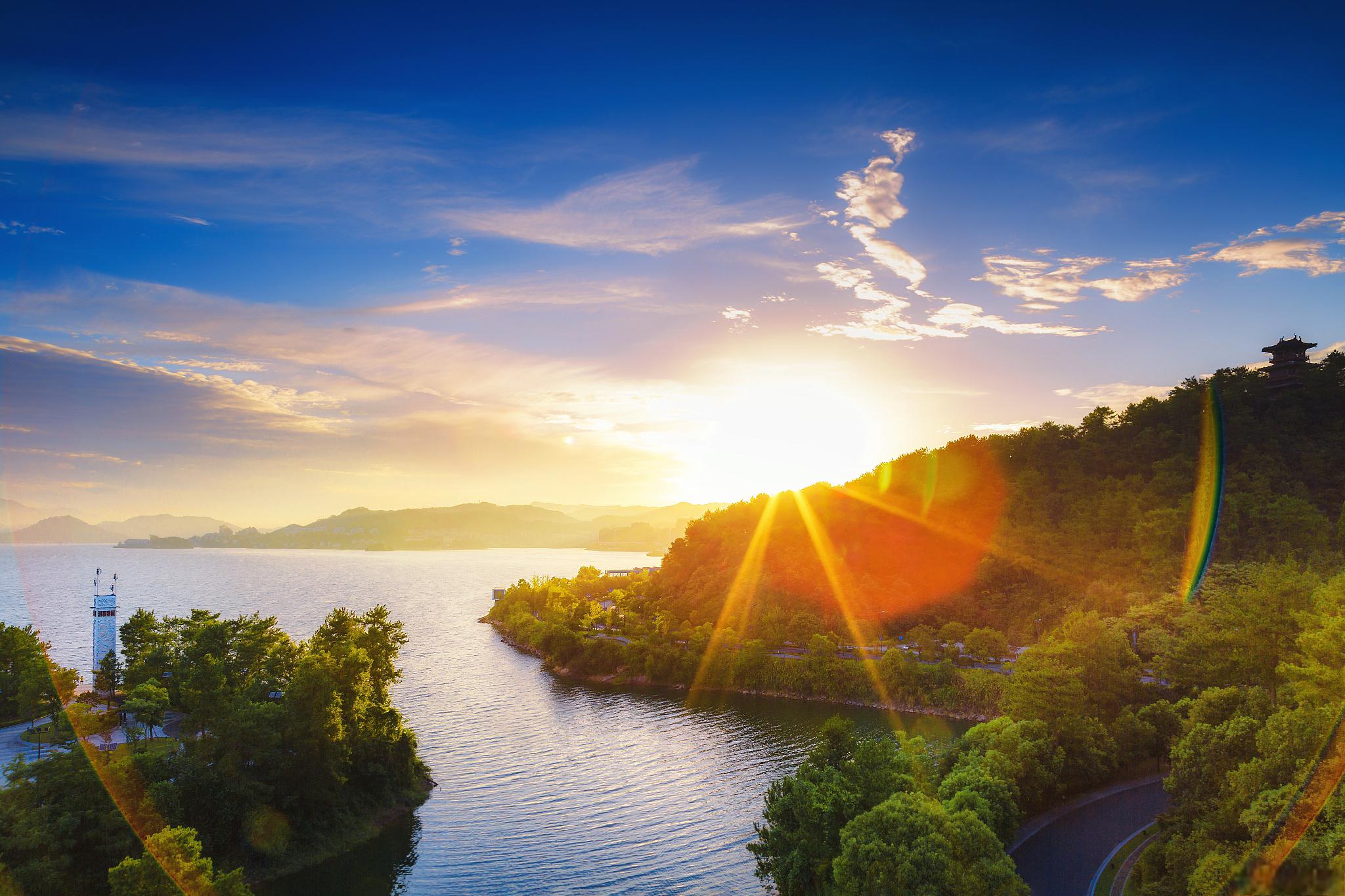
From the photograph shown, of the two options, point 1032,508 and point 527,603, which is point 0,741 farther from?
point 1032,508

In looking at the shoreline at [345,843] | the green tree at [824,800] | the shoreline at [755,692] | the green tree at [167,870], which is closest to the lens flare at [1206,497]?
the shoreline at [755,692]

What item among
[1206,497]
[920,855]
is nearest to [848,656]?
[1206,497]

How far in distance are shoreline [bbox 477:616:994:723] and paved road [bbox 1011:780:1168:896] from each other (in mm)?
19790

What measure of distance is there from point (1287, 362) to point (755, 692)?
73.3 metres

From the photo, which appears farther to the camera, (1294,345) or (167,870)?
(1294,345)

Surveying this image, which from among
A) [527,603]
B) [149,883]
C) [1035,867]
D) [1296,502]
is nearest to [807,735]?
[1035,867]

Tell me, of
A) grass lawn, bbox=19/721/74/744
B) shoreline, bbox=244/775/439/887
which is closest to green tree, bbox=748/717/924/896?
shoreline, bbox=244/775/439/887

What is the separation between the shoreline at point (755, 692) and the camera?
53719mm

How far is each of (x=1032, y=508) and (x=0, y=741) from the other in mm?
90276

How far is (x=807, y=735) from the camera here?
4922 cm

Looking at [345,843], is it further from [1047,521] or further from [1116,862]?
[1047,521]

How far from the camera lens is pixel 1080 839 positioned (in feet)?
92.5

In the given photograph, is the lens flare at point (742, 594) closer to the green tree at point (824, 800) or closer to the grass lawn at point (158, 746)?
the green tree at point (824, 800)

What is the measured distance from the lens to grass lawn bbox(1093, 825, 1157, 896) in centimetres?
2434
